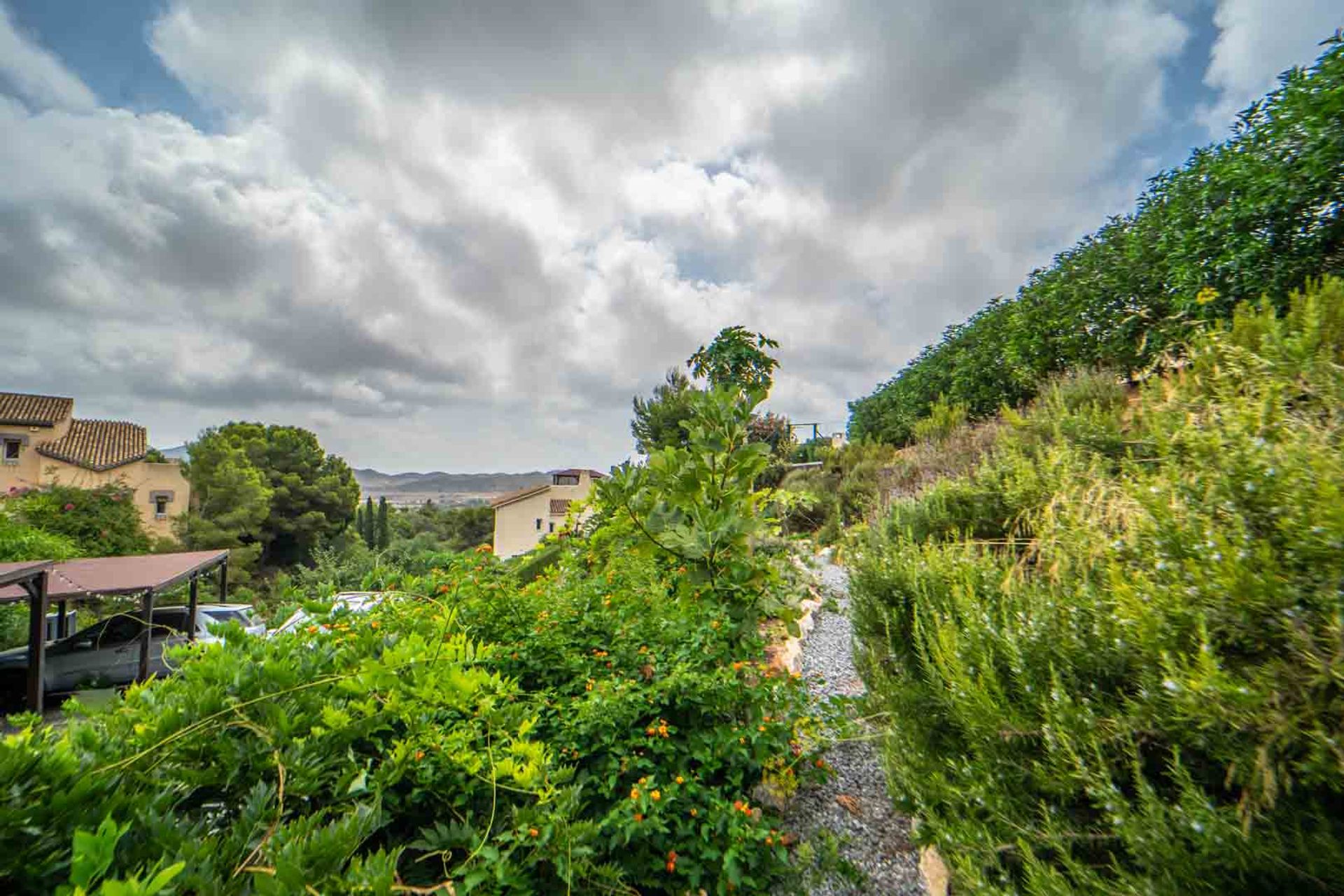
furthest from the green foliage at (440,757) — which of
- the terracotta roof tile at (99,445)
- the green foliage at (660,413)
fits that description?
the terracotta roof tile at (99,445)

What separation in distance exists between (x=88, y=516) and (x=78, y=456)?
736cm

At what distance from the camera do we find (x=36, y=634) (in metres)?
5.18

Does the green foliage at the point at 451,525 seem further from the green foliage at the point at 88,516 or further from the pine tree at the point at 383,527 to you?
the green foliage at the point at 88,516

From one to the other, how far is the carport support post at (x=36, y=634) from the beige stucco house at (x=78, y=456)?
16575 millimetres

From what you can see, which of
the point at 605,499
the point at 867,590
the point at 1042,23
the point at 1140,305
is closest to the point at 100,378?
the point at 605,499

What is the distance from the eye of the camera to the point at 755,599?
2.56m

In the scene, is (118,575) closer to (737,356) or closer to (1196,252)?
(737,356)

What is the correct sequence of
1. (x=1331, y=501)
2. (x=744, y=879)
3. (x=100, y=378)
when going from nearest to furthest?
(x=1331, y=501) < (x=744, y=879) < (x=100, y=378)

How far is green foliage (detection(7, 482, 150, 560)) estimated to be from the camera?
44.1ft

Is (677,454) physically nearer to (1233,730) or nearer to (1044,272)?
(1233,730)

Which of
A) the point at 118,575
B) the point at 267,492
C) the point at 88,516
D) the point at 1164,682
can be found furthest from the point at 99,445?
the point at 1164,682

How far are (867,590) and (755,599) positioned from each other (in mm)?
641

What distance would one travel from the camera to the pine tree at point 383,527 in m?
32.7

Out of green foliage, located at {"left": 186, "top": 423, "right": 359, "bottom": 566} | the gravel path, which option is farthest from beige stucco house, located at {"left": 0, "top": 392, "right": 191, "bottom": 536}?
the gravel path
